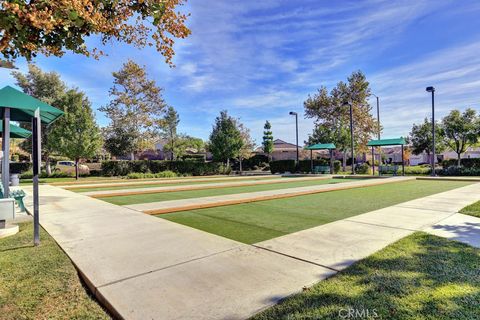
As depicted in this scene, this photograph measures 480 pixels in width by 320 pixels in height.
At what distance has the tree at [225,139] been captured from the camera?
99.8 feet

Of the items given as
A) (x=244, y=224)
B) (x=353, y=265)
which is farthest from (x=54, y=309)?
(x=244, y=224)

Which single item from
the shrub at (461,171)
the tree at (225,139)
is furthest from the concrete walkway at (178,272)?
the tree at (225,139)

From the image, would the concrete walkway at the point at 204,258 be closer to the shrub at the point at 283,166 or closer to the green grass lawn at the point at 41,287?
the green grass lawn at the point at 41,287

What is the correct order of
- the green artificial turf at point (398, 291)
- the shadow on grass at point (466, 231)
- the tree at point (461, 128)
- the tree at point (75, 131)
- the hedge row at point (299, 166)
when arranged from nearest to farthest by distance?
1. the green artificial turf at point (398, 291)
2. the shadow on grass at point (466, 231)
3. the tree at point (75, 131)
4. the tree at point (461, 128)
5. the hedge row at point (299, 166)

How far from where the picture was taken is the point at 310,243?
440 centimetres

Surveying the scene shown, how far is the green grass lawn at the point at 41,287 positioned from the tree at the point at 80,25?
2.51 metres

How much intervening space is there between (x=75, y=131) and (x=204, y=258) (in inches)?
825

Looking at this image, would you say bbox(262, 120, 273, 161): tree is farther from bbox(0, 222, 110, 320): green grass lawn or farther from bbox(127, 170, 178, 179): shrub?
bbox(0, 222, 110, 320): green grass lawn

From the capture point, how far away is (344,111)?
103 feet

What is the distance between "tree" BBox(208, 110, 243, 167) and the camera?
3041 centimetres

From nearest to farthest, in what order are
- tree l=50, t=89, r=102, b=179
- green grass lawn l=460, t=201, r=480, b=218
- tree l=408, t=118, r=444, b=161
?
green grass lawn l=460, t=201, r=480, b=218 → tree l=50, t=89, r=102, b=179 → tree l=408, t=118, r=444, b=161

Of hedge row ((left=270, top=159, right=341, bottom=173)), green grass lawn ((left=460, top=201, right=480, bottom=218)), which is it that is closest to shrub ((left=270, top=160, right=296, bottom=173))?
hedge row ((left=270, top=159, right=341, bottom=173))

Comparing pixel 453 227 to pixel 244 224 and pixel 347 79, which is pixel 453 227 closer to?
pixel 244 224

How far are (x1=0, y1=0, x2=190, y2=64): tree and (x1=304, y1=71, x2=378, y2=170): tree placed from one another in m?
29.4
